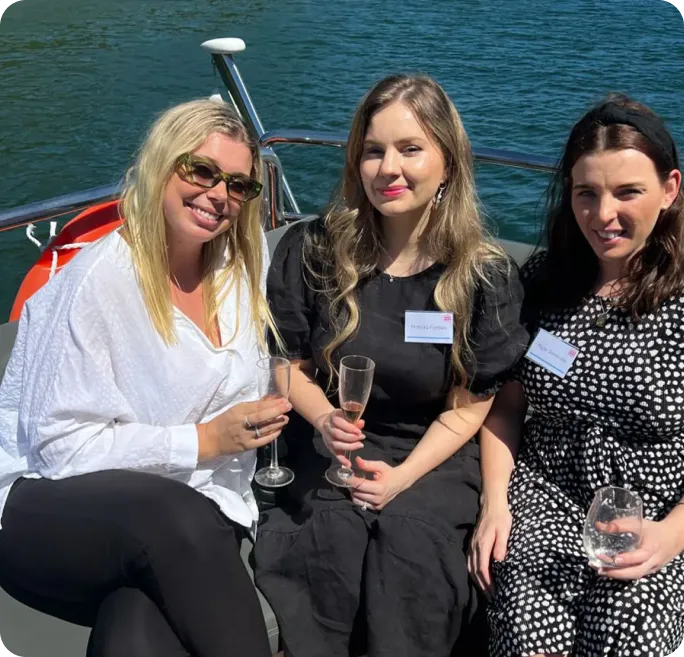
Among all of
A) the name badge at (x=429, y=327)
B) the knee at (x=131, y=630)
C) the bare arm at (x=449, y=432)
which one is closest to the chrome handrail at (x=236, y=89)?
the name badge at (x=429, y=327)

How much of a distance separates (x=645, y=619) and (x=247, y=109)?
8.97 ft

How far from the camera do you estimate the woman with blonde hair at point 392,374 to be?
211cm

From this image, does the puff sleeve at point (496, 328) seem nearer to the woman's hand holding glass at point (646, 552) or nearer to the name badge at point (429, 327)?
the name badge at point (429, 327)

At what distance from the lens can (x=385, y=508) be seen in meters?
2.19

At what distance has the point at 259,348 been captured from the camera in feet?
7.93

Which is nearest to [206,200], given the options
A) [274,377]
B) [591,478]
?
Result: [274,377]

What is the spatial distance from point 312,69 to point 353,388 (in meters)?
13.0

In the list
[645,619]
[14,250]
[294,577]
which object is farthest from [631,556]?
[14,250]

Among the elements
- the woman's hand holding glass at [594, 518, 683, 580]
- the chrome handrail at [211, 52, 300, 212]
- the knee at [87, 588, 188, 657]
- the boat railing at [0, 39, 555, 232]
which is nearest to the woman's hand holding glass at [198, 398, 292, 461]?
the knee at [87, 588, 188, 657]

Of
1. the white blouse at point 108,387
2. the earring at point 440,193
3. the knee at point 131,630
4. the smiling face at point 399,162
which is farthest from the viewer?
the earring at point 440,193

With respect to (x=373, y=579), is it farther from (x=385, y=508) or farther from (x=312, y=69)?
(x=312, y=69)

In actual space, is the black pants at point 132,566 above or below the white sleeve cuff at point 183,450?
below

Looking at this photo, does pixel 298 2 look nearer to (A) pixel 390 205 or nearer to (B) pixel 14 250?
(B) pixel 14 250

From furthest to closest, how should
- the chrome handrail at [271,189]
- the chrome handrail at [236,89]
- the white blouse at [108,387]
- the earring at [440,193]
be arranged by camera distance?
1. the chrome handrail at [236,89]
2. the chrome handrail at [271,189]
3. the earring at [440,193]
4. the white blouse at [108,387]
